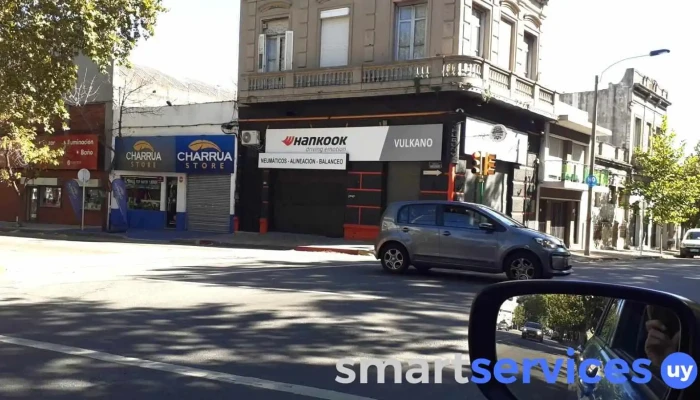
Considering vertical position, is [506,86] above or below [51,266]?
above

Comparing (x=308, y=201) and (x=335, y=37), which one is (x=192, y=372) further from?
(x=335, y=37)

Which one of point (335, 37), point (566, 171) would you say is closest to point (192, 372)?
point (335, 37)

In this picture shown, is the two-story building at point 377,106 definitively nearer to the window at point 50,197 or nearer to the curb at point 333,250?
the curb at point 333,250

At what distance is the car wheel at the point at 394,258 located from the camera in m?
13.2

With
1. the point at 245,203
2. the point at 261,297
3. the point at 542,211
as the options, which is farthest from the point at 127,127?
the point at 261,297

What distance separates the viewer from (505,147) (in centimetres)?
2503

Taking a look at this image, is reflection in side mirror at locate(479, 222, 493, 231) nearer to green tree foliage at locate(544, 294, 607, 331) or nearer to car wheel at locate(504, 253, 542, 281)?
car wheel at locate(504, 253, 542, 281)

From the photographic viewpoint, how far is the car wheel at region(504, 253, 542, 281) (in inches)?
460

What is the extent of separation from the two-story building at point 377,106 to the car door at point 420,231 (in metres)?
9.66

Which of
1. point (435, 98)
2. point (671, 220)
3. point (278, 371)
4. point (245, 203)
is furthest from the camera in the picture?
point (671, 220)

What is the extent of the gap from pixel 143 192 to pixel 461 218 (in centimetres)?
2109

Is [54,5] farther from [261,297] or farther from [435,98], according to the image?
[435,98]

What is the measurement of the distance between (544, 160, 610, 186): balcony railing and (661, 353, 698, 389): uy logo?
27.3 meters

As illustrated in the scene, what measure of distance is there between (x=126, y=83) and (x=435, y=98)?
16216 mm
